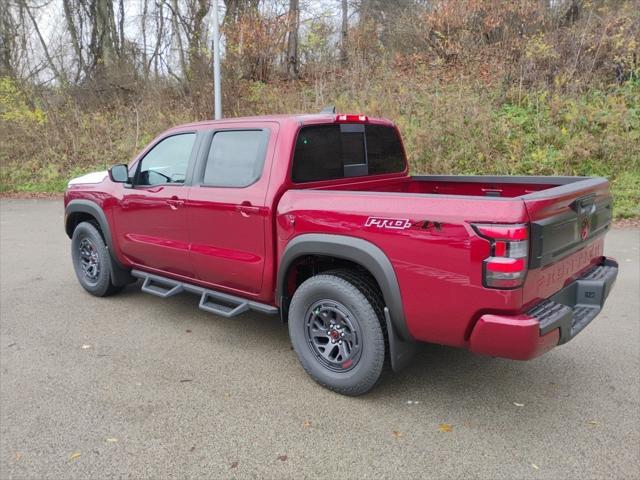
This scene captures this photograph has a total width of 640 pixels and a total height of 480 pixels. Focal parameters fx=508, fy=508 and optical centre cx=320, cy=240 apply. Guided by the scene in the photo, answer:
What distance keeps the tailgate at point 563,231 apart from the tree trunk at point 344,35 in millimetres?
14105

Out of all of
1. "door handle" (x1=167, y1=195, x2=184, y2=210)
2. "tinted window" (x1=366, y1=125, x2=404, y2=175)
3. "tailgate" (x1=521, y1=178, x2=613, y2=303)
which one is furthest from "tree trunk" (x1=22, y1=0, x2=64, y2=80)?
"tailgate" (x1=521, y1=178, x2=613, y2=303)

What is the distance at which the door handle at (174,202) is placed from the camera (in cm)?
420

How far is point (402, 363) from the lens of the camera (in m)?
3.12

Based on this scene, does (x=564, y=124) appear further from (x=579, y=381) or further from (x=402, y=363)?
(x=402, y=363)

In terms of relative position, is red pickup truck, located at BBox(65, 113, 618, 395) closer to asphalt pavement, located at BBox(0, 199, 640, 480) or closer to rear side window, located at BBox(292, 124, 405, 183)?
rear side window, located at BBox(292, 124, 405, 183)

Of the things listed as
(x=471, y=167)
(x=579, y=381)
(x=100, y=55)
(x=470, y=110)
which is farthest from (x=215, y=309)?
(x=100, y=55)

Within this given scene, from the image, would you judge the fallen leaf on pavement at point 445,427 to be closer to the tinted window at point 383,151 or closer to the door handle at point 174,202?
the tinted window at point 383,151

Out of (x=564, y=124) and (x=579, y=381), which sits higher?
(x=564, y=124)

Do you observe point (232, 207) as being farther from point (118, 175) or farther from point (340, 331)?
point (118, 175)

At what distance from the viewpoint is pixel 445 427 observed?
2990mm

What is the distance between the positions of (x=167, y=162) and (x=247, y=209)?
4.26ft

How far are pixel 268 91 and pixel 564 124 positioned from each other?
8911 mm

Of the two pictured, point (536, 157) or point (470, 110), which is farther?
point (470, 110)

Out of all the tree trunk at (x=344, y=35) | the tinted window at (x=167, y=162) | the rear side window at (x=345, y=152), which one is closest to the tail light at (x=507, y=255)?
the rear side window at (x=345, y=152)
